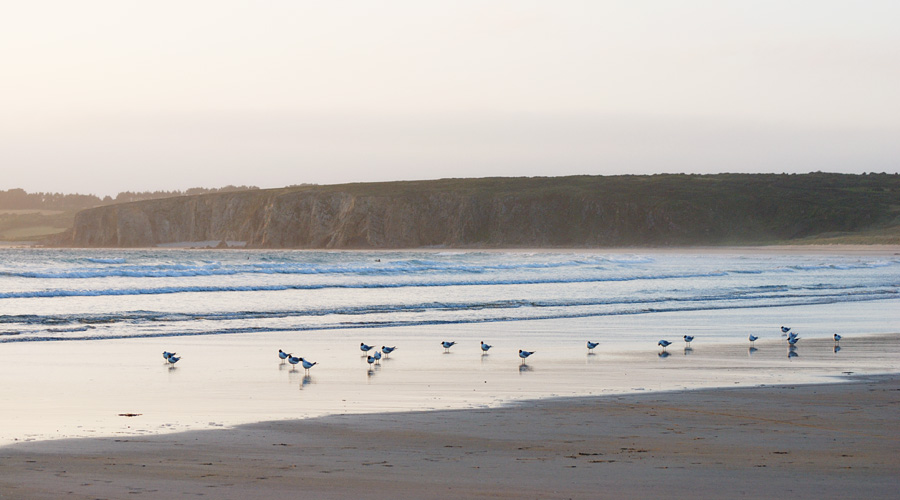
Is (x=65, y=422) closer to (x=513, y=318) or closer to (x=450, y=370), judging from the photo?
(x=450, y=370)

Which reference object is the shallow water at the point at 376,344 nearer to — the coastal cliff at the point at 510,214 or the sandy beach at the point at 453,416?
the sandy beach at the point at 453,416

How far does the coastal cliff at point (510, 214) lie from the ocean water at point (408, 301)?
88.7 meters

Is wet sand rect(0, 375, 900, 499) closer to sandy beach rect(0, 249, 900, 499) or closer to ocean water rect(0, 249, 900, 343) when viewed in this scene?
sandy beach rect(0, 249, 900, 499)

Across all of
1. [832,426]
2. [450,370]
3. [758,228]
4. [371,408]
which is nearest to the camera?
[832,426]

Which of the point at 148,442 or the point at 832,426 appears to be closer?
the point at 148,442

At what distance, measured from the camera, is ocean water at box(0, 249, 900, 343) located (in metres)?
20.4

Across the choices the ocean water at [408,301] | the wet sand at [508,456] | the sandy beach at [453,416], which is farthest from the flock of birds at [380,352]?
the wet sand at [508,456]

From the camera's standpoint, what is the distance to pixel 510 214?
139375mm

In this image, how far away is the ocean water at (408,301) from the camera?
20422mm

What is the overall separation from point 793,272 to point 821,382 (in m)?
38.5

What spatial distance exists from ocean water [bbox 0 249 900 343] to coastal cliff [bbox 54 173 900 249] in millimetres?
88659

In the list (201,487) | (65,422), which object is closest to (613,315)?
(65,422)

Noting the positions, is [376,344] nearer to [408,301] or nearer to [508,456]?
[508,456]

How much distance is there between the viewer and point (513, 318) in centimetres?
2295
